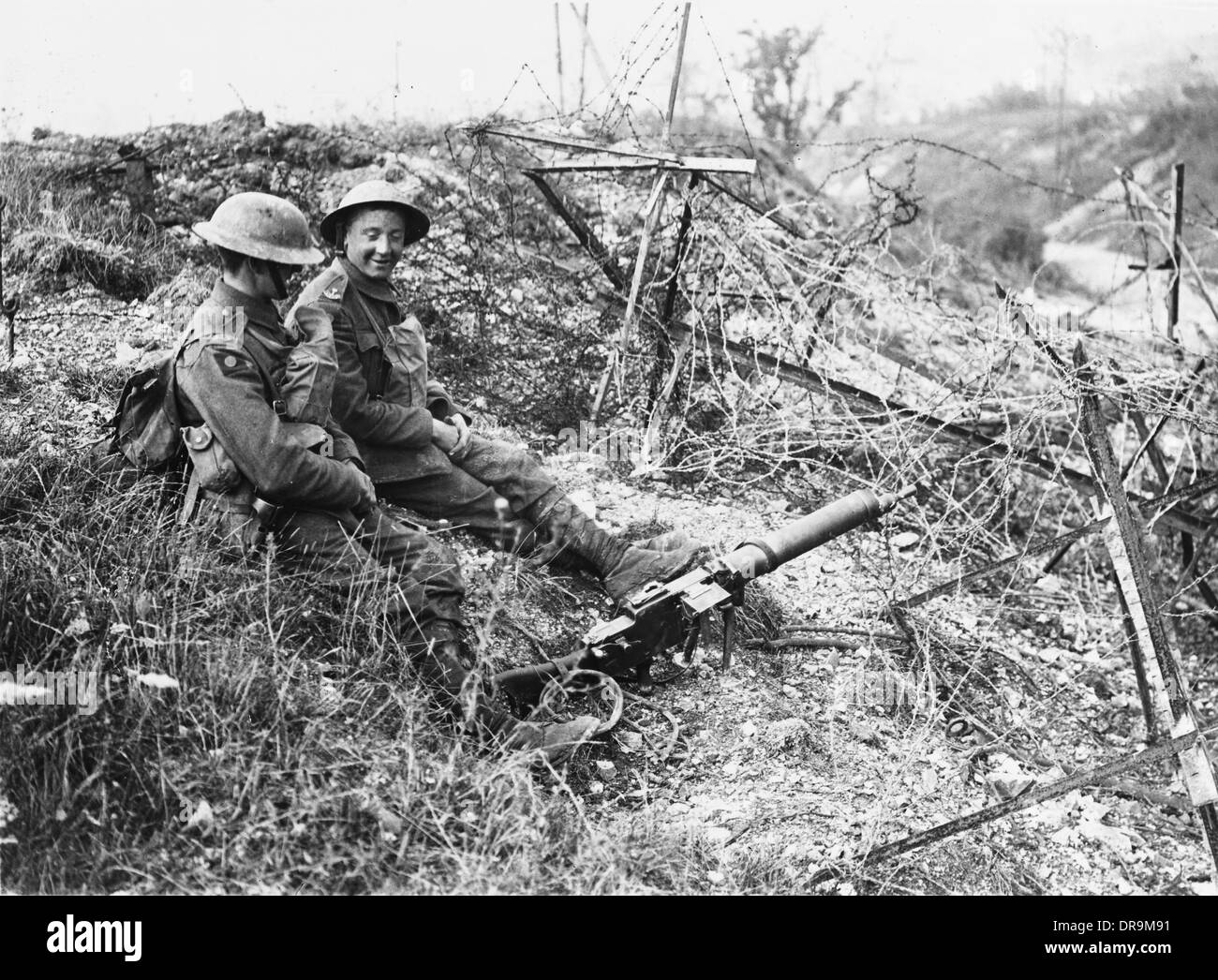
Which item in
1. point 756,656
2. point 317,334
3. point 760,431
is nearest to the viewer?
point 317,334

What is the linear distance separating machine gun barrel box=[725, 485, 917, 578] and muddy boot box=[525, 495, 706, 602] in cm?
38

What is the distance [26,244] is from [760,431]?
4.25m

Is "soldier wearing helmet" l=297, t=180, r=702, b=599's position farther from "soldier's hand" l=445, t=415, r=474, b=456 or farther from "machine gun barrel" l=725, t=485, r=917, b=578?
"machine gun barrel" l=725, t=485, r=917, b=578

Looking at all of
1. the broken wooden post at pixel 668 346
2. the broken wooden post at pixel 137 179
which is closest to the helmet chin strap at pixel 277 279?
the broken wooden post at pixel 668 346

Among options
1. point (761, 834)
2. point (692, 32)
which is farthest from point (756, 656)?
point (692, 32)

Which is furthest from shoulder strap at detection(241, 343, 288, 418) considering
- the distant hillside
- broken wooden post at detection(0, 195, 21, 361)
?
the distant hillside

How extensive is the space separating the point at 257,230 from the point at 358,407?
0.83m

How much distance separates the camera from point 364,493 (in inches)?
148

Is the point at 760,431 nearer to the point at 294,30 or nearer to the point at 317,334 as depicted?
the point at 317,334

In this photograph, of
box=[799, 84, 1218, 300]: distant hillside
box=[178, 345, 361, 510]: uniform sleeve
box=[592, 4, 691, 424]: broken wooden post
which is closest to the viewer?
box=[178, 345, 361, 510]: uniform sleeve

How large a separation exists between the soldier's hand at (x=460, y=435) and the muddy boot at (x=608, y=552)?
0.39 metres

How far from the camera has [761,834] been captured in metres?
3.71

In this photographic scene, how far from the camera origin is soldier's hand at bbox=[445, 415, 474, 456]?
461cm
